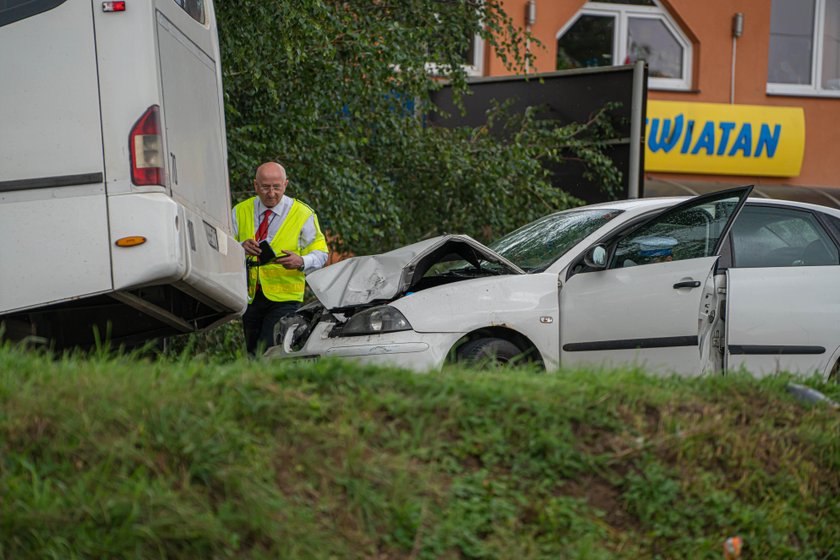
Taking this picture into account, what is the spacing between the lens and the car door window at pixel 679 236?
773 cm

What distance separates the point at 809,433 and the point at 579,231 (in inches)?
133

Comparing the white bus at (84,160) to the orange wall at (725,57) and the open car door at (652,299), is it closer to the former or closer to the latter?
the open car door at (652,299)

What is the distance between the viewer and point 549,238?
8.37 metres

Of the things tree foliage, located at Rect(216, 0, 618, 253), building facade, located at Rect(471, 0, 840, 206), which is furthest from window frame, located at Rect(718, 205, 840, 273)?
building facade, located at Rect(471, 0, 840, 206)

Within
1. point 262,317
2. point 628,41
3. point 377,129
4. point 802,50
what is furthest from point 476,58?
point 262,317

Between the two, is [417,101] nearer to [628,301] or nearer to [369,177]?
[369,177]

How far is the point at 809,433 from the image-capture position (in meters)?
5.02

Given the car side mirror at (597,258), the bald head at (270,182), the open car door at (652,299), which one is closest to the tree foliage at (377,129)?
the bald head at (270,182)

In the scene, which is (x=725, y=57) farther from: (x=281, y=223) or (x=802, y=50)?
(x=281, y=223)

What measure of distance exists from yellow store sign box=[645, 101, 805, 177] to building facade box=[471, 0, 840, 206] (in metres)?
0.02

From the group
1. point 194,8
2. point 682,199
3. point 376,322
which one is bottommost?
point 376,322

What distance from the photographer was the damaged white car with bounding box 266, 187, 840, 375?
7.29 metres

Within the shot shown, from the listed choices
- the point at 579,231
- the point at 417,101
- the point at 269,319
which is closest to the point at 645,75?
the point at 417,101

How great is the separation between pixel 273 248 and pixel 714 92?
11659 millimetres
